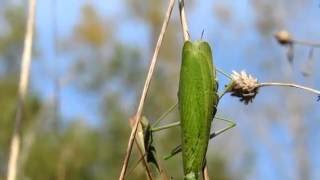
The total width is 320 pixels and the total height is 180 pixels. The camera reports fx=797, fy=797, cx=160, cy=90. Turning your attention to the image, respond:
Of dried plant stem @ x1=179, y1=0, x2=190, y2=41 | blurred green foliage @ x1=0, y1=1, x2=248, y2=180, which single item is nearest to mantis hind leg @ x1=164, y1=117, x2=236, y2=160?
dried plant stem @ x1=179, y1=0, x2=190, y2=41

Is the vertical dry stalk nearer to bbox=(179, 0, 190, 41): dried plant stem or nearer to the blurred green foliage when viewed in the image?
bbox=(179, 0, 190, 41): dried plant stem

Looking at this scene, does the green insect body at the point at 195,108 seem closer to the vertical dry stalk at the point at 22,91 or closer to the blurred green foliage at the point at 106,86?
the vertical dry stalk at the point at 22,91

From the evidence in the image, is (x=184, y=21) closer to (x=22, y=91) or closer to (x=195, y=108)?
(x=195, y=108)

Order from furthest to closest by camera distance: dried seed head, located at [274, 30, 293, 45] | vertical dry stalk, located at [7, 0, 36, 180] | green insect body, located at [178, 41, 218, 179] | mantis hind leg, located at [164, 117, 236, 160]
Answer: vertical dry stalk, located at [7, 0, 36, 180] < dried seed head, located at [274, 30, 293, 45] < mantis hind leg, located at [164, 117, 236, 160] < green insect body, located at [178, 41, 218, 179]

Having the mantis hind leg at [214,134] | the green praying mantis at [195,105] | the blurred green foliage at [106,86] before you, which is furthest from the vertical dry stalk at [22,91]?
the blurred green foliage at [106,86]

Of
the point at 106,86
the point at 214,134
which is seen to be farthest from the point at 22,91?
the point at 106,86

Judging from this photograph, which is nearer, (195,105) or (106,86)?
(195,105)
